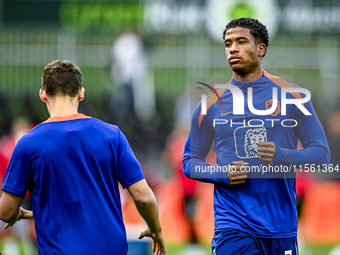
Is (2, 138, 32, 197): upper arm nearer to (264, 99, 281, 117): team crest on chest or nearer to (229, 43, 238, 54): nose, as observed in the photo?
(229, 43, 238, 54): nose

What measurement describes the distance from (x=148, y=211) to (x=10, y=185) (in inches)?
36.3

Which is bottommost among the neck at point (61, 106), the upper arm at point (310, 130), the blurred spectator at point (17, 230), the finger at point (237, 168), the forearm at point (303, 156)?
the blurred spectator at point (17, 230)

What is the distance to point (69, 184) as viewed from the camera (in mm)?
3463

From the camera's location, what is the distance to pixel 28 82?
16984mm

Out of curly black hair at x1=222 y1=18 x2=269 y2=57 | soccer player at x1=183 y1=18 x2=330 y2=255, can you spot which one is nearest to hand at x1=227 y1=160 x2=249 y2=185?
soccer player at x1=183 y1=18 x2=330 y2=255

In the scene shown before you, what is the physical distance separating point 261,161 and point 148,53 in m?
12.5

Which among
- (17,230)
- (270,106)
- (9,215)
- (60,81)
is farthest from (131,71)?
(9,215)

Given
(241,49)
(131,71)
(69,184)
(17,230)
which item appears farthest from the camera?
(131,71)

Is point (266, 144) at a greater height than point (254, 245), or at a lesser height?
greater

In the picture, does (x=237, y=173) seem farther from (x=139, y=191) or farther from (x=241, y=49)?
(x=241, y=49)

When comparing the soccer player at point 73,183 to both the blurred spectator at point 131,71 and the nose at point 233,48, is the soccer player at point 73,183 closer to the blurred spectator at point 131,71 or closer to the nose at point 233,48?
the nose at point 233,48

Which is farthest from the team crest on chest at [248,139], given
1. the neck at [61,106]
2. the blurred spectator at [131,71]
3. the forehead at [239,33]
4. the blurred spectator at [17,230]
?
the blurred spectator at [131,71]

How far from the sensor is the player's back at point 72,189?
11.3 feet

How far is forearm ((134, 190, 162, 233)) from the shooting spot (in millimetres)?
3596
